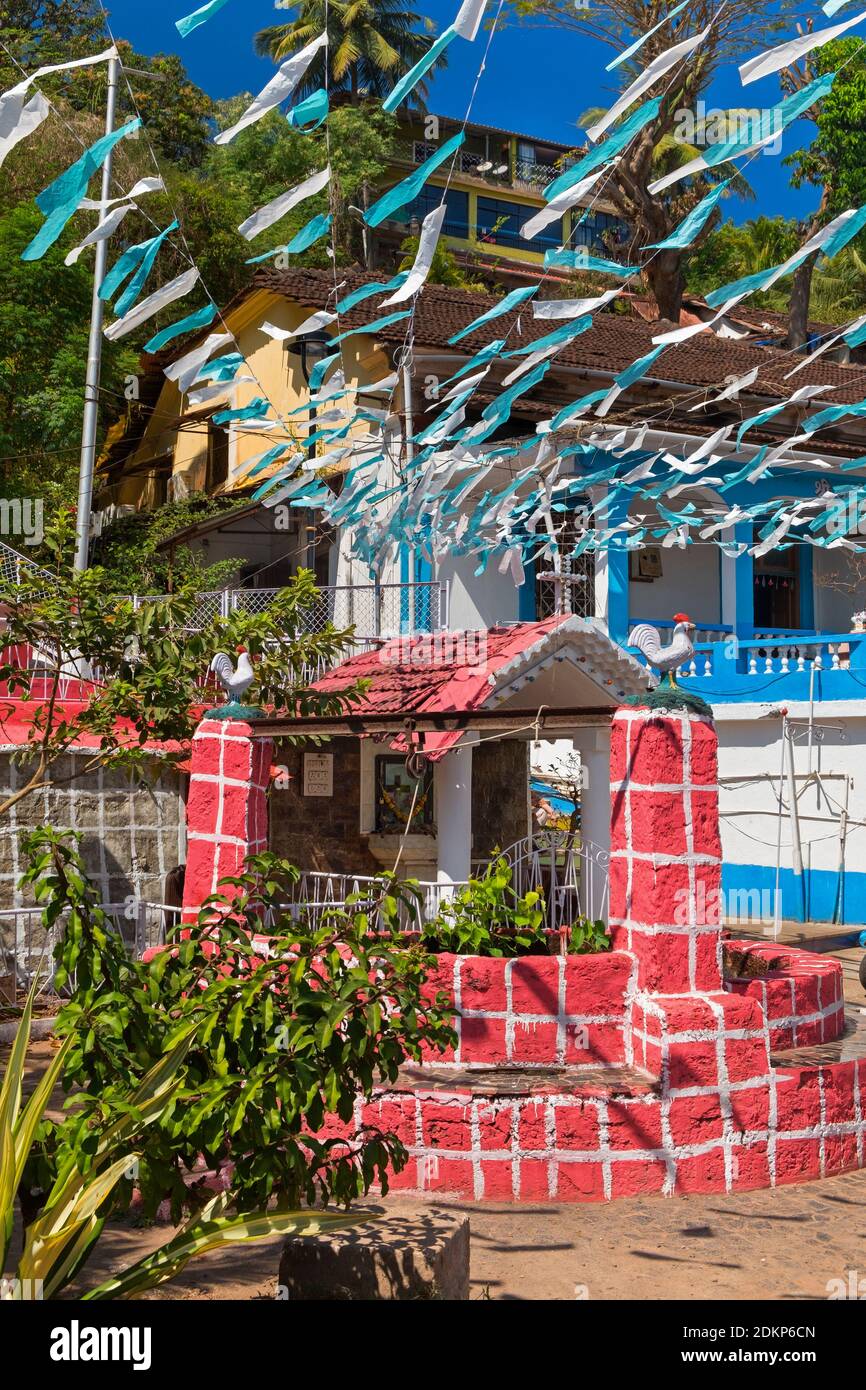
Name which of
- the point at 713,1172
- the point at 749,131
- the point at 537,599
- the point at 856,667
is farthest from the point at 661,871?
the point at 537,599

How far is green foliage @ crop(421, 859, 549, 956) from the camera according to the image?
8.19 m

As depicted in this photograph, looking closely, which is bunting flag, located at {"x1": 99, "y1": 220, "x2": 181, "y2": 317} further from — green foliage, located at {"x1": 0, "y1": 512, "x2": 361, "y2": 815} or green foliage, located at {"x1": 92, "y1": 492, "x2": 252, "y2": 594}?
green foliage, located at {"x1": 92, "y1": 492, "x2": 252, "y2": 594}

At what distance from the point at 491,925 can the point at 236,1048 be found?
3.90 metres

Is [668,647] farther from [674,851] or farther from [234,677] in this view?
[234,677]

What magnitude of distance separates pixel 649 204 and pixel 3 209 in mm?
12000

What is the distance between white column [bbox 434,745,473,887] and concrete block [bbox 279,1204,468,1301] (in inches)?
269

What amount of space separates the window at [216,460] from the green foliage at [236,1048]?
2035cm

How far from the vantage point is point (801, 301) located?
85.7 feet

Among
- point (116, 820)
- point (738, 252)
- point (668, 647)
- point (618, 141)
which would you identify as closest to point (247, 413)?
point (668, 647)

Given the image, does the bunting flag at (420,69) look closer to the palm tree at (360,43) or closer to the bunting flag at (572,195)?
the bunting flag at (572,195)

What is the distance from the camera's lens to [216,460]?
81.6ft

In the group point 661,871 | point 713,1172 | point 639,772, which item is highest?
point 639,772
